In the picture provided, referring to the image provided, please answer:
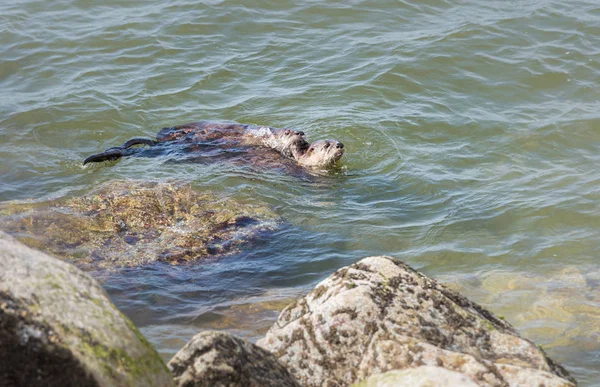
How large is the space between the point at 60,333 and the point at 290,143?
633 centimetres

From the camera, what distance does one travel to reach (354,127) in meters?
10.3

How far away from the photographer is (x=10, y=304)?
9.48 ft

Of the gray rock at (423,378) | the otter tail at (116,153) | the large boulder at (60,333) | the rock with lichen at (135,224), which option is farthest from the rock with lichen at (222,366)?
the otter tail at (116,153)

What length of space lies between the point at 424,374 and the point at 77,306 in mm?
1591

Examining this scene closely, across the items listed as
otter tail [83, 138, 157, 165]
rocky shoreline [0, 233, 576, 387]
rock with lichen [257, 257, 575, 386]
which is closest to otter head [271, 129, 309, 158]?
otter tail [83, 138, 157, 165]

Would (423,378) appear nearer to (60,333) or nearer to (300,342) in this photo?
(300,342)

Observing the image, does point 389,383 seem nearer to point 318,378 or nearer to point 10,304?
point 318,378

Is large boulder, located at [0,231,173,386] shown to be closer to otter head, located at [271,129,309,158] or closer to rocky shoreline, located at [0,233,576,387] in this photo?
rocky shoreline, located at [0,233,576,387]

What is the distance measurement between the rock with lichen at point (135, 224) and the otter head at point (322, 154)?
1.33m

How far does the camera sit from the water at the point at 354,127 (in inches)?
252

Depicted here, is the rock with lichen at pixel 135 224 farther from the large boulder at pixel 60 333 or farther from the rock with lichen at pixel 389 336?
the large boulder at pixel 60 333

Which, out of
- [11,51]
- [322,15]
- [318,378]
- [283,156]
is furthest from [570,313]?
[11,51]

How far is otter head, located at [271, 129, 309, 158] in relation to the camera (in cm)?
905

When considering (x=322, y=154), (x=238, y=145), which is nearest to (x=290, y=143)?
(x=322, y=154)
